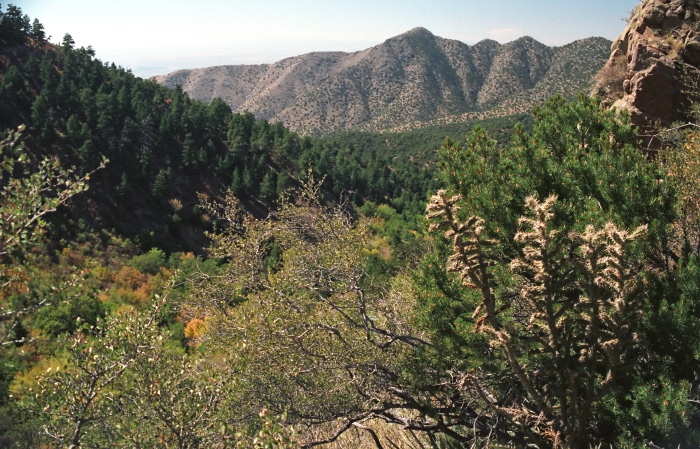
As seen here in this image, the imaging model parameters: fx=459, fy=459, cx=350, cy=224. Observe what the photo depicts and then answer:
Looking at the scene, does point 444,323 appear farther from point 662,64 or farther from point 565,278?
point 662,64

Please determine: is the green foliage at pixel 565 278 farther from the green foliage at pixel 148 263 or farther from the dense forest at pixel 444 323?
the green foliage at pixel 148 263

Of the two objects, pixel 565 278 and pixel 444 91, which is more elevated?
pixel 444 91

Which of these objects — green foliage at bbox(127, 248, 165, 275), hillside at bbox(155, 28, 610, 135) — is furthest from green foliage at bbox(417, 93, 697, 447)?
hillside at bbox(155, 28, 610, 135)

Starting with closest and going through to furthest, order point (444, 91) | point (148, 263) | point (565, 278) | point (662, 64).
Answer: point (565, 278) → point (662, 64) → point (148, 263) → point (444, 91)

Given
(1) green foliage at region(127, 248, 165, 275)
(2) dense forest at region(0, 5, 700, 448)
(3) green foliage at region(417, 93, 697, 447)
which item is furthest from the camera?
(1) green foliage at region(127, 248, 165, 275)

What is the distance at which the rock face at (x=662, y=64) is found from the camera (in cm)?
1252

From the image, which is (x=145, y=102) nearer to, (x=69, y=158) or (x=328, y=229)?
(x=69, y=158)

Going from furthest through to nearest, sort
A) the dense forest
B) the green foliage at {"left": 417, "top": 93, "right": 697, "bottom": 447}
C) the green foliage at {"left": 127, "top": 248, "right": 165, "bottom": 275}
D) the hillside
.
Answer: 1. the hillside
2. the green foliage at {"left": 127, "top": 248, "right": 165, "bottom": 275}
3. the green foliage at {"left": 417, "top": 93, "right": 697, "bottom": 447}
4. the dense forest

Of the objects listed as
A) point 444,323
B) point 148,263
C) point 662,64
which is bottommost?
point 148,263

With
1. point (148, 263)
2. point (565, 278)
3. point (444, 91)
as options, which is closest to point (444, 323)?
point (565, 278)

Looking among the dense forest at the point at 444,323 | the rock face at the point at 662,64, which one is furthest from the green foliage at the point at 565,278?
the rock face at the point at 662,64

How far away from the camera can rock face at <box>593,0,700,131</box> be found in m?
12.5

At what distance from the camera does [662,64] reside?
12.8 m

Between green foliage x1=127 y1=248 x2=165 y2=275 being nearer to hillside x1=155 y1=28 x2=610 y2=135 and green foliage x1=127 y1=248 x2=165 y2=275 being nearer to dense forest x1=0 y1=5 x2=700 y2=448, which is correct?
dense forest x1=0 y1=5 x2=700 y2=448
